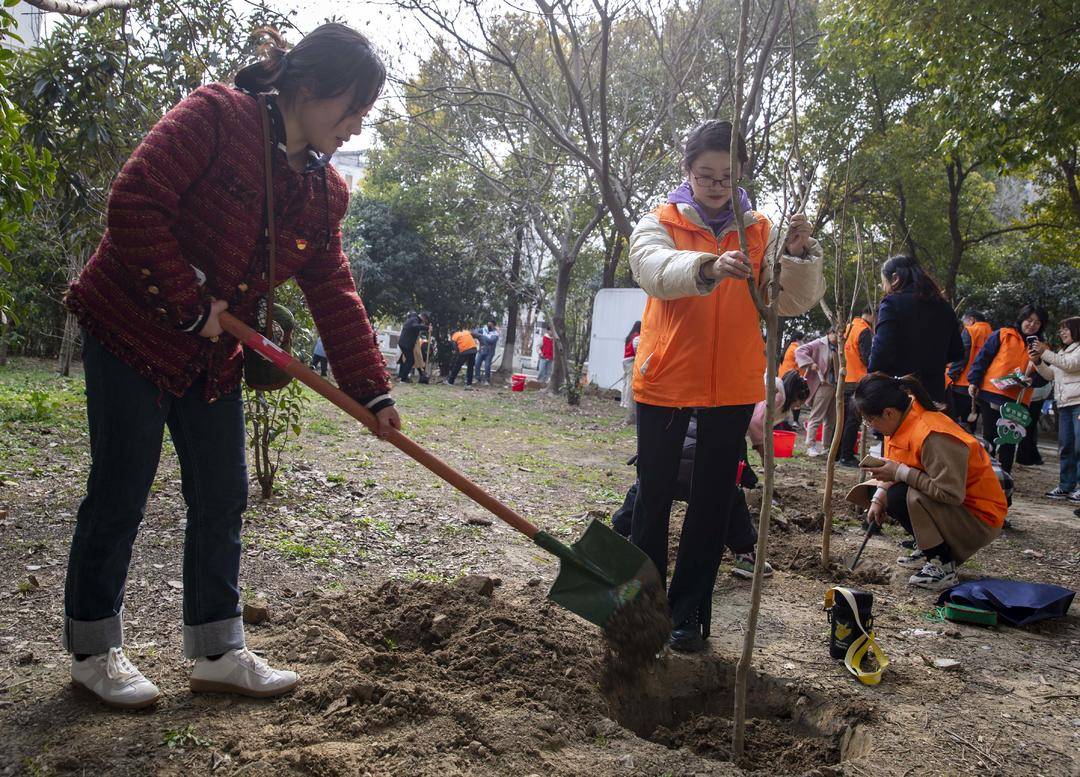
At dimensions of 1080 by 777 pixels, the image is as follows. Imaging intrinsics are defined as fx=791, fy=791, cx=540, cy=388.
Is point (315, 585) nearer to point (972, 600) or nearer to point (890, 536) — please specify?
point (972, 600)

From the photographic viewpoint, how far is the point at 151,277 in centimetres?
200

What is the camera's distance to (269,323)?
7.58 ft

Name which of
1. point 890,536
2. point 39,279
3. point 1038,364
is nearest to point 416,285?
point 39,279

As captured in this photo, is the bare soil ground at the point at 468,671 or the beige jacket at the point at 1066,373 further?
the beige jacket at the point at 1066,373

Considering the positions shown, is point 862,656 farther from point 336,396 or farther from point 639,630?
point 336,396

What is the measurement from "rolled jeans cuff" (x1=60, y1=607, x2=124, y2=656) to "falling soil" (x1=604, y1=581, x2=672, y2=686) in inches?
58.8

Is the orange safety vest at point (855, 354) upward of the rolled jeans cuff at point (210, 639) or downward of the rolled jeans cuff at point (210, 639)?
upward

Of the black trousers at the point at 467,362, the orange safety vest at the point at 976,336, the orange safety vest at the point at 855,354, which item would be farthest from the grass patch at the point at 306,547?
the black trousers at the point at 467,362

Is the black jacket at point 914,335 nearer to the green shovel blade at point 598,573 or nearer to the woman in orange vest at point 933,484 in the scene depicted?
the woman in orange vest at point 933,484

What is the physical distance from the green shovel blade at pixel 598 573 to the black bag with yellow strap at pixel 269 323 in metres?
1.00

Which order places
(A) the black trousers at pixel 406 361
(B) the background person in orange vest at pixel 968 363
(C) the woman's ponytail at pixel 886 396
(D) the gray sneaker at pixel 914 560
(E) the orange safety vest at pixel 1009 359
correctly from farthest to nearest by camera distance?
(A) the black trousers at pixel 406 361 < (B) the background person in orange vest at pixel 968 363 < (E) the orange safety vest at pixel 1009 359 < (D) the gray sneaker at pixel 914 560 < (C) the woman's ponytail at pixel 886 396

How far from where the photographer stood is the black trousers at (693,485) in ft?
9.73

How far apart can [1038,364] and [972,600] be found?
5.32 m

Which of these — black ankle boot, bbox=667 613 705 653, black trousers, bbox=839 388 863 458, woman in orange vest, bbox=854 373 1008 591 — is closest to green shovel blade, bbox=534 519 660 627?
black ankle boot, bbox=667 613 705 653
